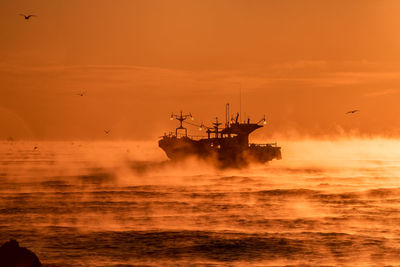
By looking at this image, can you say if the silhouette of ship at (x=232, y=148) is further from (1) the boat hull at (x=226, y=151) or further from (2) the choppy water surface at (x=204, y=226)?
(2) the choppy water surface at (x=204, y=226)

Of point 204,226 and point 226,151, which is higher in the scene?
point 226,151

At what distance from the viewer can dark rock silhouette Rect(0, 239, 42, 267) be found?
23812 millimetres

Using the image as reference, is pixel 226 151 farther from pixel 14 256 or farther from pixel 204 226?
pixel 14 256

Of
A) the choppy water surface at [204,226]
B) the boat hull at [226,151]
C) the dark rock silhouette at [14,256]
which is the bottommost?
the choppy water surface at [204,226]

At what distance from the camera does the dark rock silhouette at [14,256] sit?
23.8 metres

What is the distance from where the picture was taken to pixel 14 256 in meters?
24.0

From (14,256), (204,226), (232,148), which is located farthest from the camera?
(232,148)

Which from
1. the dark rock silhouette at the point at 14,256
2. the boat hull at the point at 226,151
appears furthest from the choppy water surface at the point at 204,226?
the boat hull at the point at 226,151

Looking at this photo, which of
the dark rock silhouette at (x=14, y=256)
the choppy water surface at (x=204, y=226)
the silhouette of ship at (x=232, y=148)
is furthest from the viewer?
the silhouette of ship at (x=232, y=148)

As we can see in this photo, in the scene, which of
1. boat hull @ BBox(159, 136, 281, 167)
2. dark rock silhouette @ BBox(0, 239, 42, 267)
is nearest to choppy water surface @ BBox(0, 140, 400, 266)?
dark rock silhouette @ BBox(0, 239, 42, 267)

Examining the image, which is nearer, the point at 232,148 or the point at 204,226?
the point at 204,226

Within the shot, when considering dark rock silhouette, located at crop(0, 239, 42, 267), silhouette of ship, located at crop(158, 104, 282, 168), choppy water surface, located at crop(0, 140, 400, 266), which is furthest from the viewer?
silhouette of ship, located at crop(158, 104, 282, 168)

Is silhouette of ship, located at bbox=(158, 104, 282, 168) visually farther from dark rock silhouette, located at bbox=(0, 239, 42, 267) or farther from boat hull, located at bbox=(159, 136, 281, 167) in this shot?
dark rock silhouette, located at bbox=(0, 239, 42, 267)

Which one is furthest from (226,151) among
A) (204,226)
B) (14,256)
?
(14,256)
